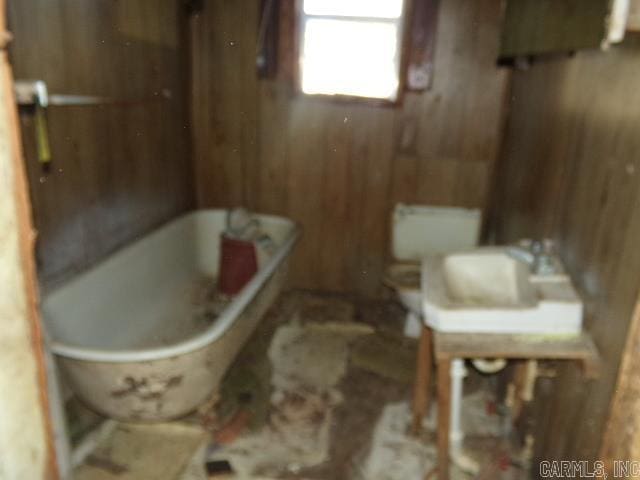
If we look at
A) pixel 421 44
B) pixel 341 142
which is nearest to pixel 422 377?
pixel 341 142

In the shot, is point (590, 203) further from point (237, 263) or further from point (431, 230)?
point (237, 263)

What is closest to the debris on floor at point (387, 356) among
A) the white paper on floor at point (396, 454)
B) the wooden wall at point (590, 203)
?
the white paper on floor at point (396, 454)

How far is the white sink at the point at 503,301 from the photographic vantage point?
1683 millimetres

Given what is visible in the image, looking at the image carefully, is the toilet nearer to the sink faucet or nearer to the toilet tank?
the toilet tank

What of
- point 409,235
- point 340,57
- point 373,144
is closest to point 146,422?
point 409,235

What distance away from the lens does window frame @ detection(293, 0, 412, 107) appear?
327 centimetres

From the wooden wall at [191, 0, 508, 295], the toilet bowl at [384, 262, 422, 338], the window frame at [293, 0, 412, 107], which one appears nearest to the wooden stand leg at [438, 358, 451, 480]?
the toilet bowl at [384, 262, 422, 338]

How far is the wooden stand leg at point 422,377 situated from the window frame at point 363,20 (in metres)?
1.75

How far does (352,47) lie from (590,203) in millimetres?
2151

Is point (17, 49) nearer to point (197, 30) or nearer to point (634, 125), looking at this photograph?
point (197, 30)

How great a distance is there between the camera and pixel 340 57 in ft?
11.2

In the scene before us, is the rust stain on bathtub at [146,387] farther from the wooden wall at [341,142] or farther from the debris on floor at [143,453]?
the wooden wall at [341,142]

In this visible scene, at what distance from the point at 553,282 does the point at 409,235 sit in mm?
1667

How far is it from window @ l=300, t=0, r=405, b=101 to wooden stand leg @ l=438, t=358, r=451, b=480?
218 cm
